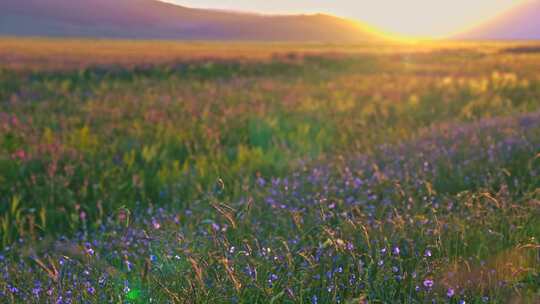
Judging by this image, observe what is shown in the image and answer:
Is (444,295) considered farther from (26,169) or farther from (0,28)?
(0,28)

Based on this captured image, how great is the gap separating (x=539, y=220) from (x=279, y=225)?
56.5 inches

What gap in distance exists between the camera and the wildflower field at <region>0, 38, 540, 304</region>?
7.51 ft

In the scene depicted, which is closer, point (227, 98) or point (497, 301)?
point (497, 301)

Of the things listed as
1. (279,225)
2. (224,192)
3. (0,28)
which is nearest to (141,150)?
(224,192)

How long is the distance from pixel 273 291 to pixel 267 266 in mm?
219

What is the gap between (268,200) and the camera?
362 centimetres

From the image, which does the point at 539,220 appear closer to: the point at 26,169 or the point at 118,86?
the point at 26,169

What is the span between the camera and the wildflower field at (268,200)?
229 cm

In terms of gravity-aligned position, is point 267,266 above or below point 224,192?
above

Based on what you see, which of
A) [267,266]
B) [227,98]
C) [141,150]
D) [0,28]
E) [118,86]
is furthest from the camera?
[0,28]

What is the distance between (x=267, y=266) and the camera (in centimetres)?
240

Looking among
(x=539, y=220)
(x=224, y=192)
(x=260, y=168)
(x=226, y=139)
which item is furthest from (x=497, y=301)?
(x=226, y=139)

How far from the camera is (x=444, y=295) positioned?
2.27 meters

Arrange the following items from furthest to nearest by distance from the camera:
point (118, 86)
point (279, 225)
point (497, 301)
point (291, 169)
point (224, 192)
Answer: point (118, 86), point (291, 169), point (224, 192), point (279, 225), point (497, 301)
